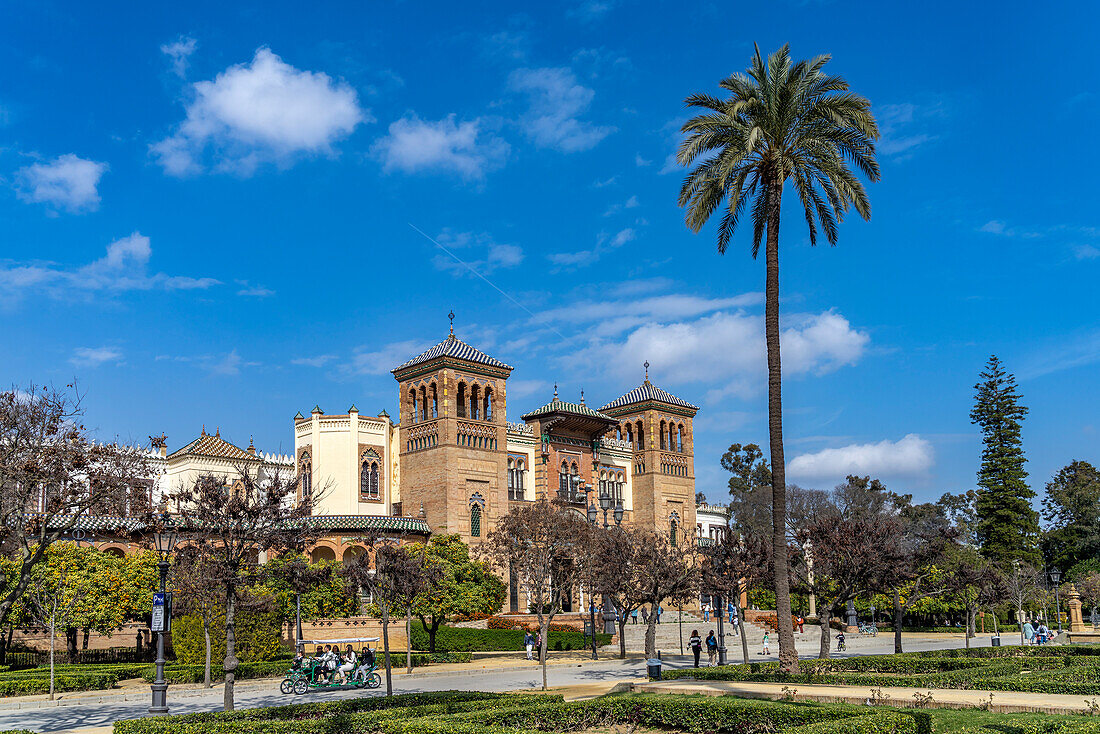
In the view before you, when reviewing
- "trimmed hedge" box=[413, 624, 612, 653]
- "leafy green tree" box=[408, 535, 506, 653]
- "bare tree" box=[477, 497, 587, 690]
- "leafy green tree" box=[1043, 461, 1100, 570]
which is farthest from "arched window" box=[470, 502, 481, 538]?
"leafy green tree" box=[1043, 461, 1100, 570]

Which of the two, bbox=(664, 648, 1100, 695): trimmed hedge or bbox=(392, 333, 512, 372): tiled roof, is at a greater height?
bbox=(392, 333, 512, 372): tiled roof

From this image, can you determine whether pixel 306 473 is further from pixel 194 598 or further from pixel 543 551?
pixel 194 598

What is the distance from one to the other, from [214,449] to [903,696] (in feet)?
147

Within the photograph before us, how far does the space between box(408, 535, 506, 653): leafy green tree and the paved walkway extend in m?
14.9

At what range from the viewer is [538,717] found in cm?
1656

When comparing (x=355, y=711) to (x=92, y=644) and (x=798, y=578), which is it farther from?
(x=92, y=644)

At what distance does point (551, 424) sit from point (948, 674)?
41069 mm

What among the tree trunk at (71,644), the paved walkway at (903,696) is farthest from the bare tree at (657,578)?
the tree trunk at (71,644)

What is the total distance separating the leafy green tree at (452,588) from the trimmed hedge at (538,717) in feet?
49.0

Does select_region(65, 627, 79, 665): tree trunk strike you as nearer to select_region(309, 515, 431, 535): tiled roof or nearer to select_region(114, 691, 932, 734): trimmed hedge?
select_region(309, 515, 431, 535): tiled roof

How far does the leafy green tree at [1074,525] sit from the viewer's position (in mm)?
73250

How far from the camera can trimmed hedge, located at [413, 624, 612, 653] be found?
41.2 metres

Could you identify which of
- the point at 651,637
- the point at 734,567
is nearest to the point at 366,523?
the point at 651,637

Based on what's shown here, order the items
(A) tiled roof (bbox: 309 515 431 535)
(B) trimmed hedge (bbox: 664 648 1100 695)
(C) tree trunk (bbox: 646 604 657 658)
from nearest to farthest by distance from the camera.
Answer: (B) trimmed hedge (bbox: 664 648 1100 695) → (C) tree trunk (bbox: 646 604 657 658) → (A) tiled roof (bbox: 309 515 431 535)
